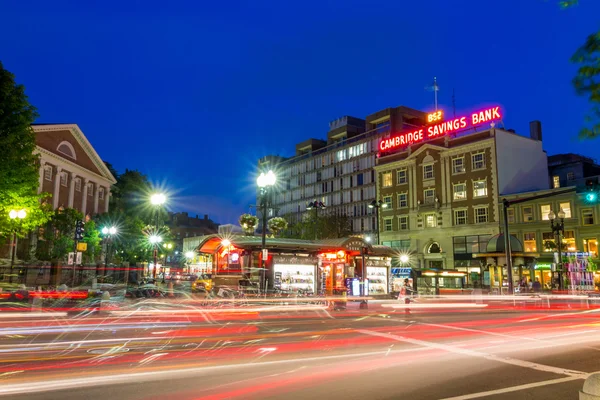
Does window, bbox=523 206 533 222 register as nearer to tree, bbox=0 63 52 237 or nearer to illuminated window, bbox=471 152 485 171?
illuminated window, bbox=471 152 485 171

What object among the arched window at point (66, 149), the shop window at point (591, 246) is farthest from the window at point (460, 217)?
the arched window at point (66, 149)

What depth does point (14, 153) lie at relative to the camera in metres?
30.3

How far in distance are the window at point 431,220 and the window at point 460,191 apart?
3886 millimetres

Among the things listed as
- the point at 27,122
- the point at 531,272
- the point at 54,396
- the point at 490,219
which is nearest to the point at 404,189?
the point at 490,219

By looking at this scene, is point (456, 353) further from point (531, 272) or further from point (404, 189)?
point (404, 189)

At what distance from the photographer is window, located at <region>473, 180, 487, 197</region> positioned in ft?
188

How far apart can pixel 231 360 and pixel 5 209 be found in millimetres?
26104

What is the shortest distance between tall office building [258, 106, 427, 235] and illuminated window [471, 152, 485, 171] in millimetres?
26462

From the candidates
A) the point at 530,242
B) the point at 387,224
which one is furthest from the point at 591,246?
the point at 387,224

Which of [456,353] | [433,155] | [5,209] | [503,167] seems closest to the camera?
[456,353]

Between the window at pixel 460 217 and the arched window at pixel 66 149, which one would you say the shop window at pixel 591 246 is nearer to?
the window at pixel 460 217

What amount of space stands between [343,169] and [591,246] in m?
53.6

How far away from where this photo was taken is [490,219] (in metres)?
56.0

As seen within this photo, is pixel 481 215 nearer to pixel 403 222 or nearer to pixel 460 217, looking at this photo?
pixel 460 217
